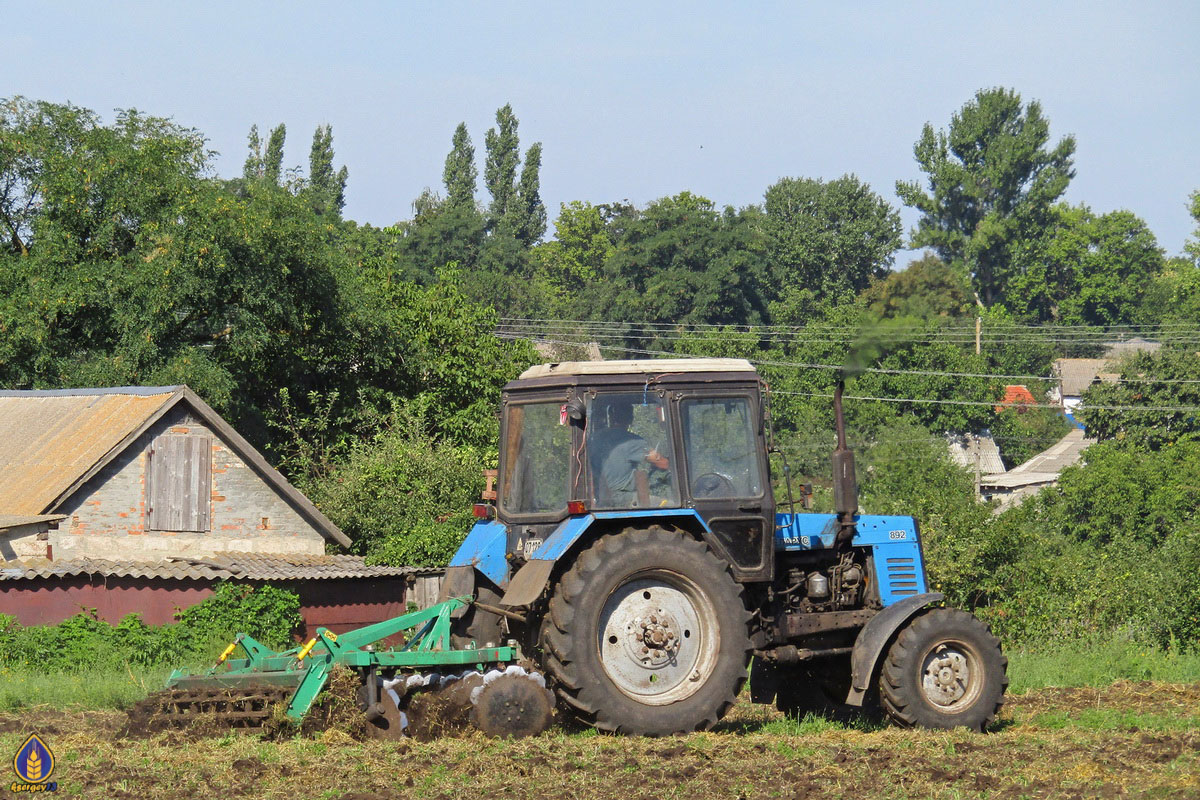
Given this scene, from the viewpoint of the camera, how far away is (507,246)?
7519 centimetres

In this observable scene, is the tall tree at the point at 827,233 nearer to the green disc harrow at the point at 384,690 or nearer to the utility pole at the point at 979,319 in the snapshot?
the utility pole at the point at 979,319

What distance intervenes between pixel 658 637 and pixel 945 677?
2.41 meters

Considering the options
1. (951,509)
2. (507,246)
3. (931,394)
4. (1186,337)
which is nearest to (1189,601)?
(951,509)

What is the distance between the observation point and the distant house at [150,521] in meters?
19.0

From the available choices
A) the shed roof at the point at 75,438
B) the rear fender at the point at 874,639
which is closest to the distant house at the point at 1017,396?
the shed roof at the point at 75,438

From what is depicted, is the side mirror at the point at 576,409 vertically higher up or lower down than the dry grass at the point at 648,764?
higher up

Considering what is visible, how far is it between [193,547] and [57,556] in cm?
221

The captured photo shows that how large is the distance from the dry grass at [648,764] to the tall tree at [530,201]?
73095 millimetres

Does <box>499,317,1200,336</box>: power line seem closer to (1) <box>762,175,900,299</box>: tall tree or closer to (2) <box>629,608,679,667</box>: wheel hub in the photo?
(1) <box>762,175,900,299</box>: tall tree

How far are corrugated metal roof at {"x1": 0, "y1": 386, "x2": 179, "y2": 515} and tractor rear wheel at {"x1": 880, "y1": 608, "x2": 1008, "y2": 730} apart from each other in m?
14.2

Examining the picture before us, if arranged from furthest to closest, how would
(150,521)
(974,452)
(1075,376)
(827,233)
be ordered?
(1075,376), (974,452), (827,233), (150,521)

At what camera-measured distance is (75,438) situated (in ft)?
69.0

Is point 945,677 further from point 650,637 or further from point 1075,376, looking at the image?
point 1075,376

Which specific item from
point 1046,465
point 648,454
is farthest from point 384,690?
point 1046,465
